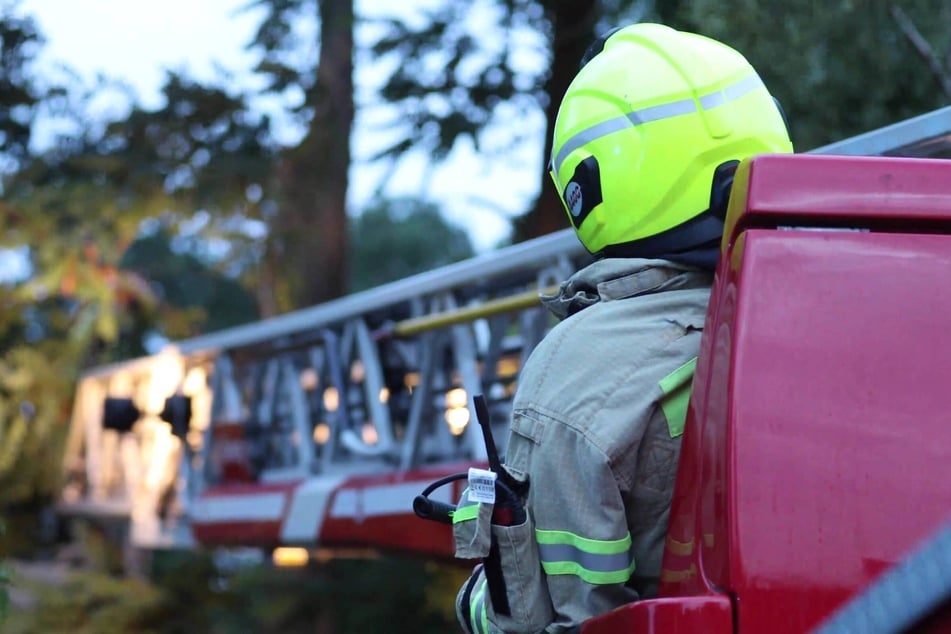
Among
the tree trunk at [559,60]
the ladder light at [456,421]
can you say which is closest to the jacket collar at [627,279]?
the ladder light at [456,421]

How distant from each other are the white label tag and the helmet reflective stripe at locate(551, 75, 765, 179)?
593mm

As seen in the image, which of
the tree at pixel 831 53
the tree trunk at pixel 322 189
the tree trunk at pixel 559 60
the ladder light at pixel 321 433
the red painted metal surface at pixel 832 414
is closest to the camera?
the red painted metal surface at pixel 832 414

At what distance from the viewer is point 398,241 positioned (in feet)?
83.9

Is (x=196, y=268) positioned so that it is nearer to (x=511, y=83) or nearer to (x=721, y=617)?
(x=511, y=83)

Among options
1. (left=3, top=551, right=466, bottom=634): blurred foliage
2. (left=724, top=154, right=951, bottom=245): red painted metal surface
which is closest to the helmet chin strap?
(left=724, top=154, right=951, bottom=245): red painted metal surface

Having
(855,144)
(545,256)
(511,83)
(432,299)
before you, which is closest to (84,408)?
(511,83)

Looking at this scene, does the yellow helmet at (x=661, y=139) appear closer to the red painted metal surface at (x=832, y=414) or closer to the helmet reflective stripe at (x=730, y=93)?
the helmet reflective stripe at (x=730, y=93)

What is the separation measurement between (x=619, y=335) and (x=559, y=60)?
6.14 meters

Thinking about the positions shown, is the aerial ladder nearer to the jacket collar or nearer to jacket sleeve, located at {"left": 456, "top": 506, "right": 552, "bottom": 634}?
the jacket collar

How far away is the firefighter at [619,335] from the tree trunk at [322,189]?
7023 millimetres

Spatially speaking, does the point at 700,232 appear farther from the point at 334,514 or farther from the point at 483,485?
the point at 334,514

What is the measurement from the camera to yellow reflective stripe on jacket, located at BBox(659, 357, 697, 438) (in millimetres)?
1812

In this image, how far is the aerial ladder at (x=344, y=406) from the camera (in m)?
5.02

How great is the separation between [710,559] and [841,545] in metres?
0.16
